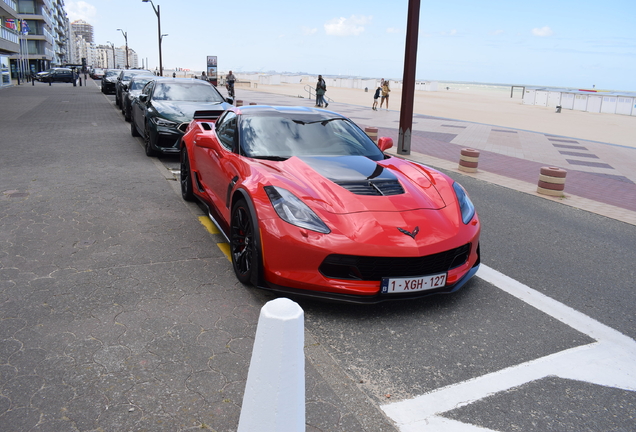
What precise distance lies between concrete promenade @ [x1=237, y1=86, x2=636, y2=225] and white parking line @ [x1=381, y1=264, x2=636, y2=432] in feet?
14.0

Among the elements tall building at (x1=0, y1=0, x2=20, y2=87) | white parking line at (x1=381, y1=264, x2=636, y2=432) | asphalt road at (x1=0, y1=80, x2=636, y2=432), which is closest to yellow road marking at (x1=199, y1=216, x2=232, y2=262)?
asphalt road at (x1=0, y1=80, x2=636, y2=432)

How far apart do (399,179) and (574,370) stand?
2030 mm

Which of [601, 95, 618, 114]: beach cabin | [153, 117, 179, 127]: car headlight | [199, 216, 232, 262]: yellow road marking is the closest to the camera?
[199, 216, 232, 262]: yellow road marking

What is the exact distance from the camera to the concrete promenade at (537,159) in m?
8.86

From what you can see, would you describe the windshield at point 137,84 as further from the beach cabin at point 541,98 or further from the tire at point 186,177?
the beach cabin at point 541,98

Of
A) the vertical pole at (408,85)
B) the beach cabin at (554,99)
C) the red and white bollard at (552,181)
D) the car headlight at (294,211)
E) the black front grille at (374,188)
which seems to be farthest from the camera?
the beach cabin at (554,99)

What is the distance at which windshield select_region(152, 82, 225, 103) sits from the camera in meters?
11.2

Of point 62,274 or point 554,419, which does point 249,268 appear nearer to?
point 62,274

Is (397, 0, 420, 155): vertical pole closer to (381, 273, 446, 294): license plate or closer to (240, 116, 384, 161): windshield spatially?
(240, 116, 384, 161): windshield

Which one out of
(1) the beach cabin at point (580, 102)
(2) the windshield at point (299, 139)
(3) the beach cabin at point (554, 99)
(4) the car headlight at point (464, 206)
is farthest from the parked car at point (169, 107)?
(3) the beach cabin at point (554, 99)

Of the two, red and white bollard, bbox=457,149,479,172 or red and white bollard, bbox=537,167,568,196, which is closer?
red and white bollard, bbox=537,167,568,196

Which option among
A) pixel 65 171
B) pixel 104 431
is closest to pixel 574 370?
pixel 104 431

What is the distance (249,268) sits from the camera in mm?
4180

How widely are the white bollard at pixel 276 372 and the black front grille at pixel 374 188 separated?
246 cm
